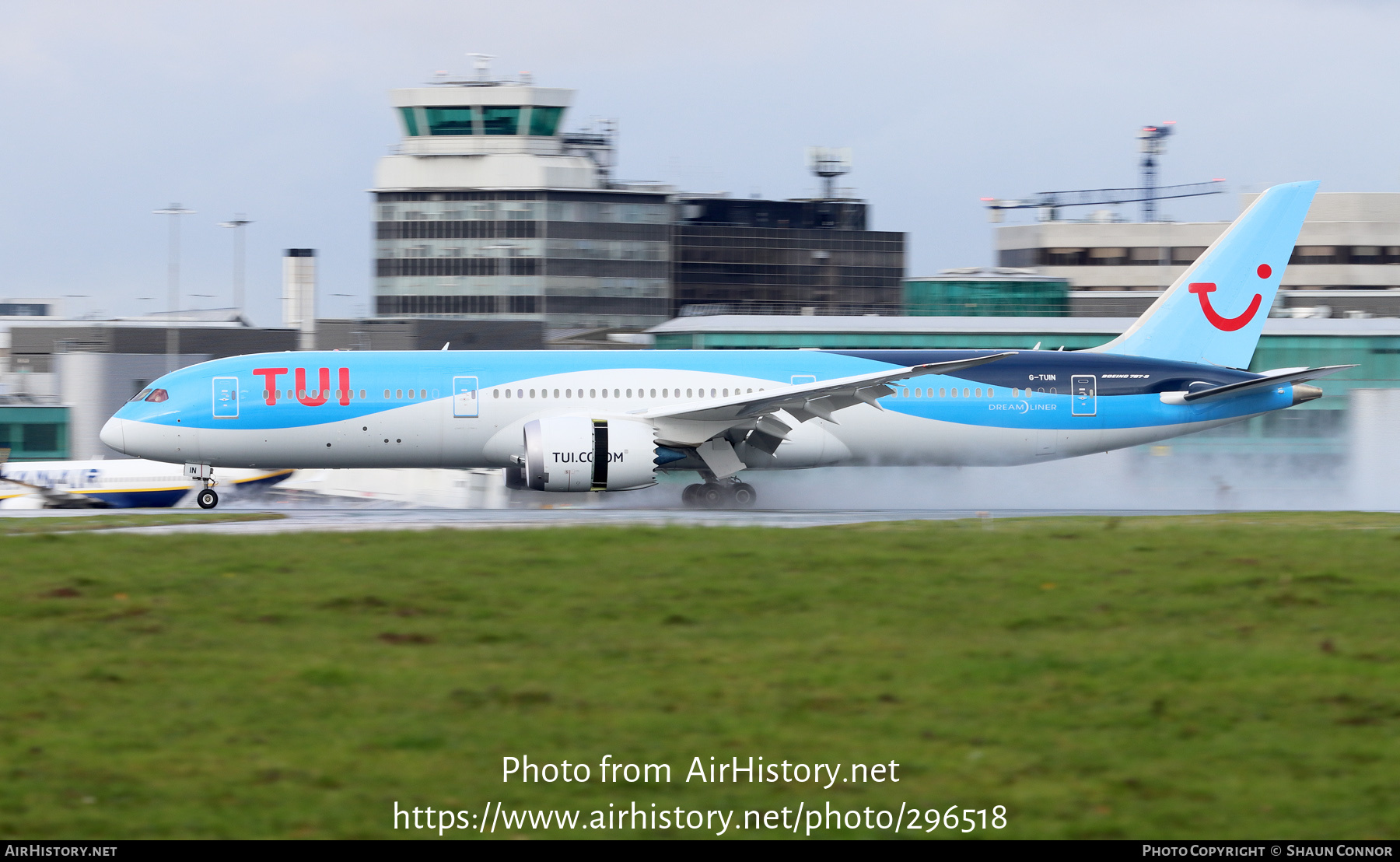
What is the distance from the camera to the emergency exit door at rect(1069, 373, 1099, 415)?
1113 inches

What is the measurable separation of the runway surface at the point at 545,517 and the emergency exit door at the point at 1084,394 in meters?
2.23

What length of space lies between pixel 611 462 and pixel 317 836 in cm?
1816

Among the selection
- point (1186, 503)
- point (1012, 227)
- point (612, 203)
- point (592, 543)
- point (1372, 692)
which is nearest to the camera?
point (1372, 692)

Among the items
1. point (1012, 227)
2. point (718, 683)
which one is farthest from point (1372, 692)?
point (1012, 227)

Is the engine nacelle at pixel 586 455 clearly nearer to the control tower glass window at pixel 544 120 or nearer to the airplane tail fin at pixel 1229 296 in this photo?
the airplane tail fin at pixel 1229 296

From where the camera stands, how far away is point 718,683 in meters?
9.92

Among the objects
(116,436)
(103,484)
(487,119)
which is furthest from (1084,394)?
(487,119)

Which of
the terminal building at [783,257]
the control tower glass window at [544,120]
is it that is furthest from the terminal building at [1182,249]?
the control tower glass window at [544,120]

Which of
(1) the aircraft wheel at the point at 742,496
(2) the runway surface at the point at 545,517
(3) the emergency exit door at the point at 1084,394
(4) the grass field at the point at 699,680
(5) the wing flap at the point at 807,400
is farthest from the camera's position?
(3) the emergency exit door at the point at 1084,394

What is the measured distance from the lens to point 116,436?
27.0m

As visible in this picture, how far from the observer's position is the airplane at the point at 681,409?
86.8ft

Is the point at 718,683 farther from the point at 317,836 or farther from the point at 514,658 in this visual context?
the point at 317,836

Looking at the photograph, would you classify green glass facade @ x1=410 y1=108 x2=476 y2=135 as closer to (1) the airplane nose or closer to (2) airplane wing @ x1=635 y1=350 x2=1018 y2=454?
(1) the airplane nose

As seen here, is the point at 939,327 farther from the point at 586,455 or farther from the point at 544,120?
the point at 544,120
